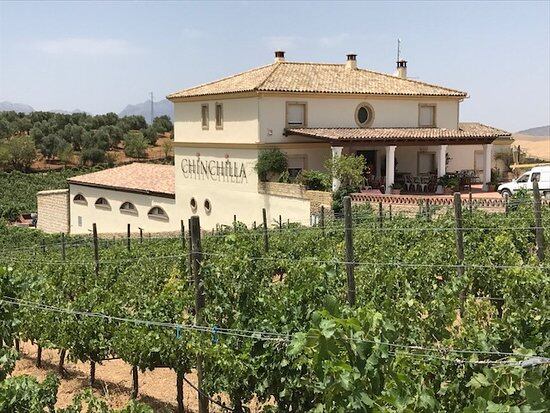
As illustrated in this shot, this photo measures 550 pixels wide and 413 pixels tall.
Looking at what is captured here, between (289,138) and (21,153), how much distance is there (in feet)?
130

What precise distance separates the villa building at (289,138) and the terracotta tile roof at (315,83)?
56 mm

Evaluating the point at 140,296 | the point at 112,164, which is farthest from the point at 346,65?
the point at 112,164

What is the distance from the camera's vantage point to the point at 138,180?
3400 cm

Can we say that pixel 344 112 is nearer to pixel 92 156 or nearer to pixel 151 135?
pixel 92 156

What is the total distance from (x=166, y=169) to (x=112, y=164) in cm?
2833

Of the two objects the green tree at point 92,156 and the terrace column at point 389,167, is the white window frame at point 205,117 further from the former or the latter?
the green tree at point 92,156

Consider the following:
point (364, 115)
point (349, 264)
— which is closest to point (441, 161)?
point (364, 115)

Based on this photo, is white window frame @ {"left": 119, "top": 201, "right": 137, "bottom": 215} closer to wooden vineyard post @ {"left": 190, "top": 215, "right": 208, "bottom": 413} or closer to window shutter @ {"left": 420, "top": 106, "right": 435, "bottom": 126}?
window shutter @ {"left": 420, "top": 106, "right": 435, "bottom": 126}

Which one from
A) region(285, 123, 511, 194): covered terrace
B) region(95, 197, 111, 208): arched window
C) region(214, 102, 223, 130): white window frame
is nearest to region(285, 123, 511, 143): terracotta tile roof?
region(285, 123, 511, 194): covered terrace

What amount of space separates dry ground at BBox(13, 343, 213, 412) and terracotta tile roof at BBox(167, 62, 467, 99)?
1605 cm

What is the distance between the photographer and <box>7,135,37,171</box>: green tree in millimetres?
58781

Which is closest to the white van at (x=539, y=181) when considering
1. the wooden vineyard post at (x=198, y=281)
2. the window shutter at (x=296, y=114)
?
the window shutter at (x=296, y=114)

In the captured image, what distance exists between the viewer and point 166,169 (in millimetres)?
36250

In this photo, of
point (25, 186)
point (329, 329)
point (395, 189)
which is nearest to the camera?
point (329, 329)
